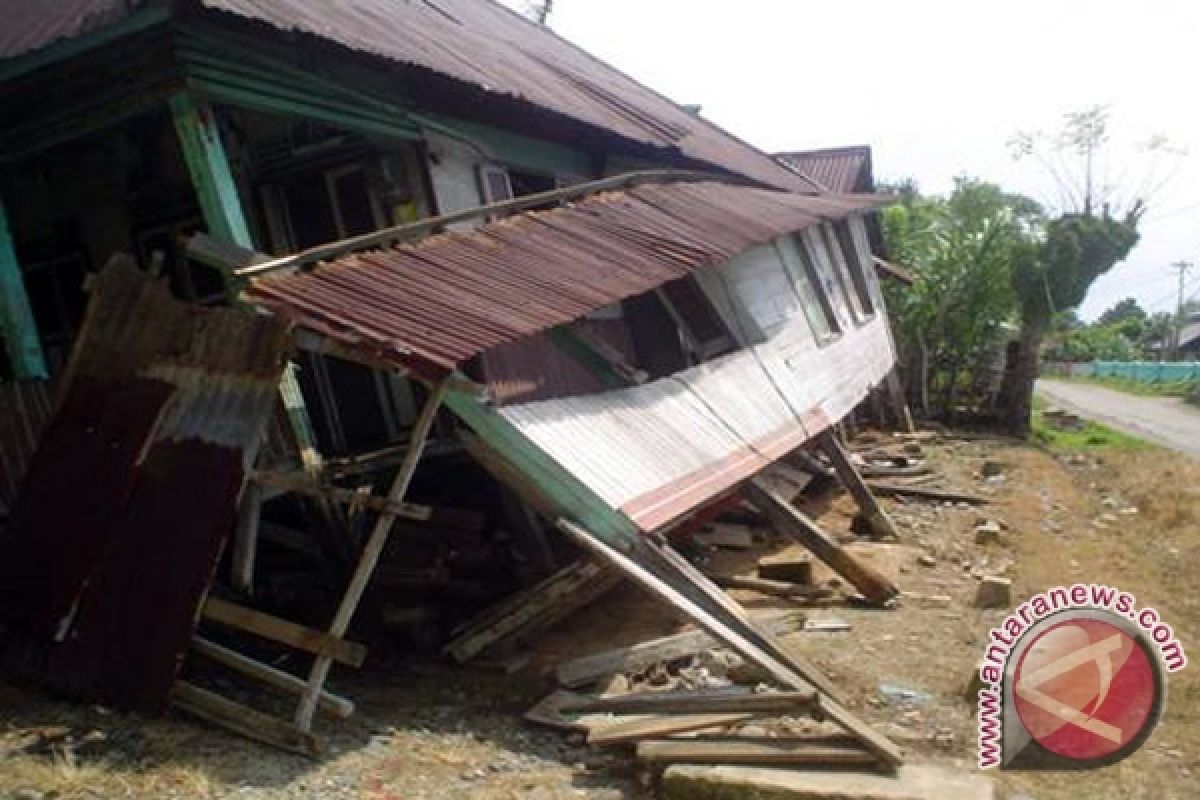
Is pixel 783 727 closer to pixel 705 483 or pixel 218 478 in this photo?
pixel 705 483

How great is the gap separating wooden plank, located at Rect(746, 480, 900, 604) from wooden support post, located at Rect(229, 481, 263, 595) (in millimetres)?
3799

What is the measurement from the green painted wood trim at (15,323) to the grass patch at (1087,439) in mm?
17425

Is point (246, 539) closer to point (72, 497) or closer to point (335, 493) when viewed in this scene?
point (335, 493)

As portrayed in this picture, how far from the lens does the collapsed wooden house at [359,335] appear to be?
178 inches

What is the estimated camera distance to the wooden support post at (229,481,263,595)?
487 centimetres

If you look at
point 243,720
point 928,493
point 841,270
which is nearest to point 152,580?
point 243,720

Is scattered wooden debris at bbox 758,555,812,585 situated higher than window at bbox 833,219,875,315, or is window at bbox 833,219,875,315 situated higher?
window at bbox 833,219,875,315

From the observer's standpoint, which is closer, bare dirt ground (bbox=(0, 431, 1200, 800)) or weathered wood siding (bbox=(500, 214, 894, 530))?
bare dirt ground (bbox=(0, 431, 1200, 800))

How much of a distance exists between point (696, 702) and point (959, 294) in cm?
1908

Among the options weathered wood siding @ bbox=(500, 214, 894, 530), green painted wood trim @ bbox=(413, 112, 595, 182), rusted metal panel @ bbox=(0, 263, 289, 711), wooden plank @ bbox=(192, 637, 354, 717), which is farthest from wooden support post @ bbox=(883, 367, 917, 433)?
wooden plank @ bbox=(192, 637, 354, 717)

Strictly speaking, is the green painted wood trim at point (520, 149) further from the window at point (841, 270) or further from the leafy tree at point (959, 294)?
the leafy tree at point (959, 294)

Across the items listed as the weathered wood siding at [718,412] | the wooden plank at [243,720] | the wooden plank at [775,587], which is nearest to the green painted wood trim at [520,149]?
the weathered wood siding at [718,412]

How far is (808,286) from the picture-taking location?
1214 centimetres

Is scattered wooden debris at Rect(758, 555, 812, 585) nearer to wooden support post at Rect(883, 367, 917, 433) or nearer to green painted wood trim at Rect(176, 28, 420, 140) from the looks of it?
green painted wood trim at Rect(176, 28, 420, 140)
